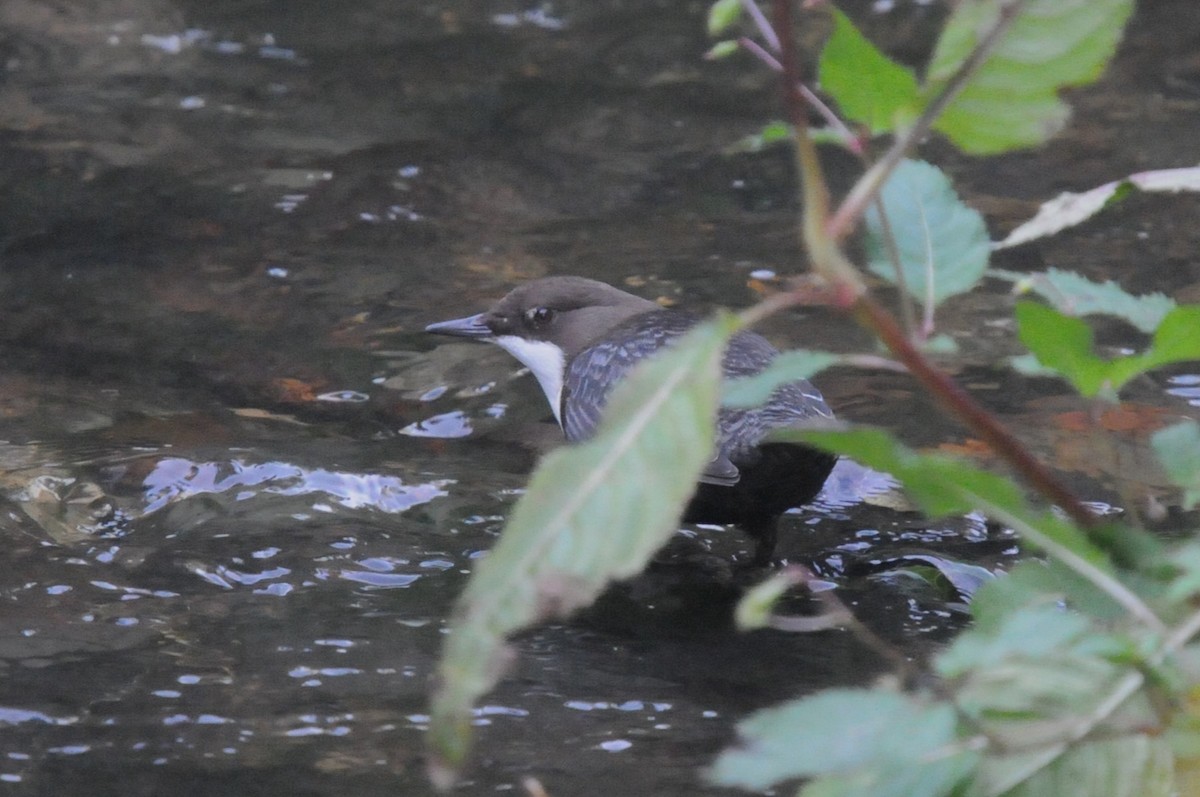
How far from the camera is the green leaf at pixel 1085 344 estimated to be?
1579 mm

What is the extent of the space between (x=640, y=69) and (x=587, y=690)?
472 cm

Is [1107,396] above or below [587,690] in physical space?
above

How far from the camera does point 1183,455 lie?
1.68 meters

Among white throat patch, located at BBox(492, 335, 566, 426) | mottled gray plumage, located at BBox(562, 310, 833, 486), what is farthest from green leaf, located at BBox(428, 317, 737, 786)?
white throat patch, located at BBox(492, 335, 566, 426)

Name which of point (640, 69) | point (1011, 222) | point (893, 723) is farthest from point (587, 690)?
point (640, 69)

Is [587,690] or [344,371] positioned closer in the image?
[587,690]

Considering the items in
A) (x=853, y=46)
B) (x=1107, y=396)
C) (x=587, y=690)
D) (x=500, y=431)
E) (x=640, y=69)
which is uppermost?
(x=640, y=69)

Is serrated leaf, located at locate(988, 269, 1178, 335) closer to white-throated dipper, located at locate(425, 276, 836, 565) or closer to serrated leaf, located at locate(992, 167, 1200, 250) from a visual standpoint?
serrated leaf, located at locate(992, 167, 1200, 250)

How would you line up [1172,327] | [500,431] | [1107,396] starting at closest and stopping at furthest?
[1172,327]
[1107,396]
[500,431]

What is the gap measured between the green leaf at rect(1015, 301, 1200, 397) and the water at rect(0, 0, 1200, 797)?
1.80 feet

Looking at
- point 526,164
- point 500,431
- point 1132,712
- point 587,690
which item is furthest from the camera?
point 526,164

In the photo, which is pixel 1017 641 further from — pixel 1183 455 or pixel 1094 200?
pixel 1094 200

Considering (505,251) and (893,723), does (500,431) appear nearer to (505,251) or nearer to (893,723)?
(505,251)

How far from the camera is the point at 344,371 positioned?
4.40 m
